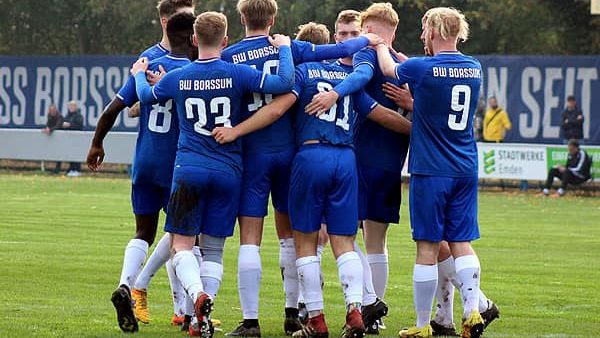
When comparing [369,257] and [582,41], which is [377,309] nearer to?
[369,257]

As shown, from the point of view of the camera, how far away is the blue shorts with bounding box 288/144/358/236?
9109 mm

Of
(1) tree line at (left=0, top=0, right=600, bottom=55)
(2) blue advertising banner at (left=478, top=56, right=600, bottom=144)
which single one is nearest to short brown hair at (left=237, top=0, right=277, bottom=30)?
(2) blue advertising banner at (left=478, top=56, right=600, bottom=144)

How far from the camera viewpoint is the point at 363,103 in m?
9.41

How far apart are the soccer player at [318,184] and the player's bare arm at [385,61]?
339mm

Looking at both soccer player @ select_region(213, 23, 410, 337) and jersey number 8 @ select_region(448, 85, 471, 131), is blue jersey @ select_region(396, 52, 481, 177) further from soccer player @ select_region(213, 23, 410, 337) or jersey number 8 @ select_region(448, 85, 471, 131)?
soccer player @ select_region(213, 23, 410, 337)

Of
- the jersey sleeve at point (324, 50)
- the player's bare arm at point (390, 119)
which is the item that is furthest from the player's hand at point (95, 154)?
the player's bare arm at point (390, 119)

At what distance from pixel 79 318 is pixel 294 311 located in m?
1.62

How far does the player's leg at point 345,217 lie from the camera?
9102 mm

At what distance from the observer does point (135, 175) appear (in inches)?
387

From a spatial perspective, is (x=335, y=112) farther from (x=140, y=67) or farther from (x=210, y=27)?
(x=140, y=67)

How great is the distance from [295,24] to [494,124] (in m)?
10.9

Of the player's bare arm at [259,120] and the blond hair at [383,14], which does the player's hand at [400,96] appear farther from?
the player's bare arm at [259,120]

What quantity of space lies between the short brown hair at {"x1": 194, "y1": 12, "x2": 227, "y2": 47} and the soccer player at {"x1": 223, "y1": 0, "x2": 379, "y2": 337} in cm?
28

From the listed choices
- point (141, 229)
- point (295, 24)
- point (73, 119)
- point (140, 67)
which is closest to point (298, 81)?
point (140, 67)
